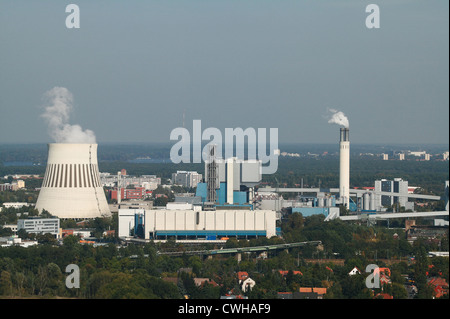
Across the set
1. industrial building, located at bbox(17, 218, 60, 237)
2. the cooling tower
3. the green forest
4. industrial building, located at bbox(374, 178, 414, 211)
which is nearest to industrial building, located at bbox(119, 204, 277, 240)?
the green forest

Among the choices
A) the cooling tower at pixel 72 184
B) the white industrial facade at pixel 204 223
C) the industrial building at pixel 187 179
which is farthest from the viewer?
the industrial building at pixel 187 179

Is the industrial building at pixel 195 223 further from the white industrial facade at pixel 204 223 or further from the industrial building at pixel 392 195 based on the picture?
the industrial building at pixel 392 195

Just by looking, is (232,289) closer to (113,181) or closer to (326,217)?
(326,217)

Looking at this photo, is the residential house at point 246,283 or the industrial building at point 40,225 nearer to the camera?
the residential house at point 246,283

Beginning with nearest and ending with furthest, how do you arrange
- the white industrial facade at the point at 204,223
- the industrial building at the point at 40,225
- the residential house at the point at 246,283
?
the residential house at the point at 246,283 → the white industrial facade at the point at 204,223 → the industrial building at the point at 40,225

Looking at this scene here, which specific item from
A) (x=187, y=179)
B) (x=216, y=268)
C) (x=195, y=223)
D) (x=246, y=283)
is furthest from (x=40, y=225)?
(x=187, y=179)

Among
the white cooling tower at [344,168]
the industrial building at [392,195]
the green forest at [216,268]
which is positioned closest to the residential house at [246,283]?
the green forest at [216,268]
